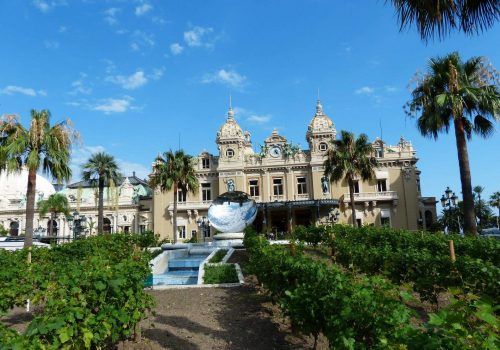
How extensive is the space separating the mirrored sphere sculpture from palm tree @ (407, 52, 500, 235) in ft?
43.5

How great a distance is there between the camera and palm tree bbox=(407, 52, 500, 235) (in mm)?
17562

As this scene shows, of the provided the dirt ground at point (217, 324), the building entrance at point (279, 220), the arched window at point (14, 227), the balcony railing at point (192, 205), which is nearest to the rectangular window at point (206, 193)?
the balcony railing at point (192, 205)

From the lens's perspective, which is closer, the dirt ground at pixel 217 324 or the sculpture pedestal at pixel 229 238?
the dirt ground at pixel 217 324

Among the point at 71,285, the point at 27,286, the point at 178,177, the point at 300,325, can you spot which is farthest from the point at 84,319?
the point at 178,177

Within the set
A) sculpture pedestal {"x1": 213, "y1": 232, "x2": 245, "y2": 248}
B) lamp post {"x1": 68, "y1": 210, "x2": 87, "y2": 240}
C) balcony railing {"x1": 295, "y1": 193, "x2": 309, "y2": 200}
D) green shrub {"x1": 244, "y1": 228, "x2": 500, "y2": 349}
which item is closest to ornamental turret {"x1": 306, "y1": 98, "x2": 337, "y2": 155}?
balcony railing {"x1": 295, "y1": 193, "x2": 309, "y2": 200}

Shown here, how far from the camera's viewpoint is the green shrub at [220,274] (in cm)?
1464

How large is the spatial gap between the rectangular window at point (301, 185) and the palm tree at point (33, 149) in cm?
3015

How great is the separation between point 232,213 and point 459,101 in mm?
16284

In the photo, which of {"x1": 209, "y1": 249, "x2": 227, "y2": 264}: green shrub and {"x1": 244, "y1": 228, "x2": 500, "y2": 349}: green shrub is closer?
{"x1": 244, "y1": 228, "x2": 500, "y2": 349}: green shrub

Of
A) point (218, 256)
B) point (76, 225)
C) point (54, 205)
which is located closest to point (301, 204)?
point (76, 225)

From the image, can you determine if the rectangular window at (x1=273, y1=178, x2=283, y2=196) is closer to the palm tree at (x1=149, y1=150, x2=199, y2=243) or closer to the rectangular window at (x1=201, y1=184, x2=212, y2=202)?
the rectangular window at (x1=201, y1=184, x2=212, y2=202)

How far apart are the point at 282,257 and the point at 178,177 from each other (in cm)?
2728

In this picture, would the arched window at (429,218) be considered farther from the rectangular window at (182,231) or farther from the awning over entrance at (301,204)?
the rectangular window at (182,231)

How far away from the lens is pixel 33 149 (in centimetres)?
2123
